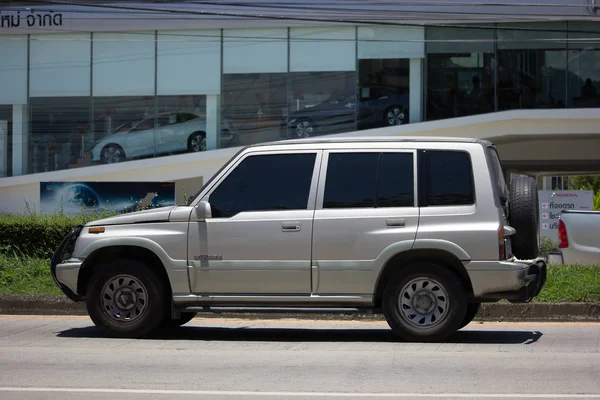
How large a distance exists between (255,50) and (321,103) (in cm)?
279

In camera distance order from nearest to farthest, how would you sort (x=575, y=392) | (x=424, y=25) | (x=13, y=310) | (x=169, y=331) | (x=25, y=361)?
(x=575, y=392) < (x=25, y=361) < (x=169, y=331) < (x=13, y=310) < (x=424, y=25)

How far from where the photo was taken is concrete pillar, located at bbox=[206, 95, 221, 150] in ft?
101

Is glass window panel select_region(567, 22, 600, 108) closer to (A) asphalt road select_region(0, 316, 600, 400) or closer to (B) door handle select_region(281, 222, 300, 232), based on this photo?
(A) asphalt road select_region(0, 316, 600, 400)

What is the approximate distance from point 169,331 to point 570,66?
22343 mm

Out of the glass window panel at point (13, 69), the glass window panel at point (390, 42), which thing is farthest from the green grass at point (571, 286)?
the glass window panel at point (13, 69)

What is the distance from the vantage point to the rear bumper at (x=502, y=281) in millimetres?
9062

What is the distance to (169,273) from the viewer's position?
9633 mm

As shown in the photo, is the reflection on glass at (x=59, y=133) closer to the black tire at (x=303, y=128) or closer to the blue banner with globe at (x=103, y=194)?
the blue banner with globe at (x=103, y=194)

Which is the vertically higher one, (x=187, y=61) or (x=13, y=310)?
(x=187, y=61)

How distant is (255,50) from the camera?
30328 mm

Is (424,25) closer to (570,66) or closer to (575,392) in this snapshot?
(570,66)

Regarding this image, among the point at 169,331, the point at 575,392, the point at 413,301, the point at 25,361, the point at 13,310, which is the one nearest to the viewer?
the point at 575,392

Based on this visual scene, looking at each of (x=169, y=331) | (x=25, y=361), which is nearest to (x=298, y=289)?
(x=169, y=331)

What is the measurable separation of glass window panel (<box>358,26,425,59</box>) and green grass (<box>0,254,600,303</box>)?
55.0 ft
